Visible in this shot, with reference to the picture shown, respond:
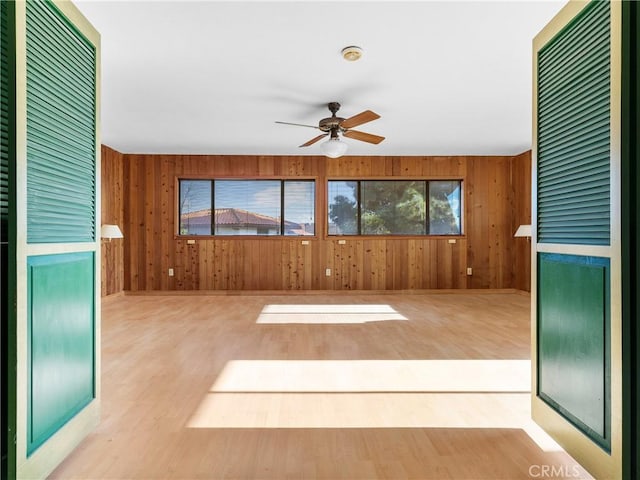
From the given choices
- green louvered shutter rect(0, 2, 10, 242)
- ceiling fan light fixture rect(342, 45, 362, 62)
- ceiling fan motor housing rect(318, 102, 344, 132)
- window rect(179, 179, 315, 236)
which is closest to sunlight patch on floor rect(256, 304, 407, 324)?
window rect(179, 179, 315, 236)

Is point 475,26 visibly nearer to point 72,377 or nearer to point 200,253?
point 72,377

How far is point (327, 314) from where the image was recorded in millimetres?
4953

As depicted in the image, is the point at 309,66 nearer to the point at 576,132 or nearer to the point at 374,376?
the point at 576,132

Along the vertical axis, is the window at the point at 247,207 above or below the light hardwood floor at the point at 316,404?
above

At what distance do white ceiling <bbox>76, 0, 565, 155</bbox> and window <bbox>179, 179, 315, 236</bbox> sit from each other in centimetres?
143

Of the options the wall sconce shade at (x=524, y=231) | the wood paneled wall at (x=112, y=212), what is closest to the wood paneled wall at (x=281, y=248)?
the wood paneled wall at (x=112, y=212)

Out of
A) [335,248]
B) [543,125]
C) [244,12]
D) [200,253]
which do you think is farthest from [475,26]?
[200,253]

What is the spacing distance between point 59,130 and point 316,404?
1.92 metres

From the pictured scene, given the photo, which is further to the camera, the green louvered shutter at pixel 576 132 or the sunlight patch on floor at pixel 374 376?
the sunlight patch on floor at pixel 374 376

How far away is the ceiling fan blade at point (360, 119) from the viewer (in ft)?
11.8

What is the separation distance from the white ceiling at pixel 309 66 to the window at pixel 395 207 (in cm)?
150

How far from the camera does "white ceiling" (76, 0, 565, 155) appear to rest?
256 cm

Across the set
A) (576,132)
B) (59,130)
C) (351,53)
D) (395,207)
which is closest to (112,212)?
(395,207)

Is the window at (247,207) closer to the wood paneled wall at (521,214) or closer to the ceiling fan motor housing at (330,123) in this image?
the ceiling fan motor housing at (330,123)
